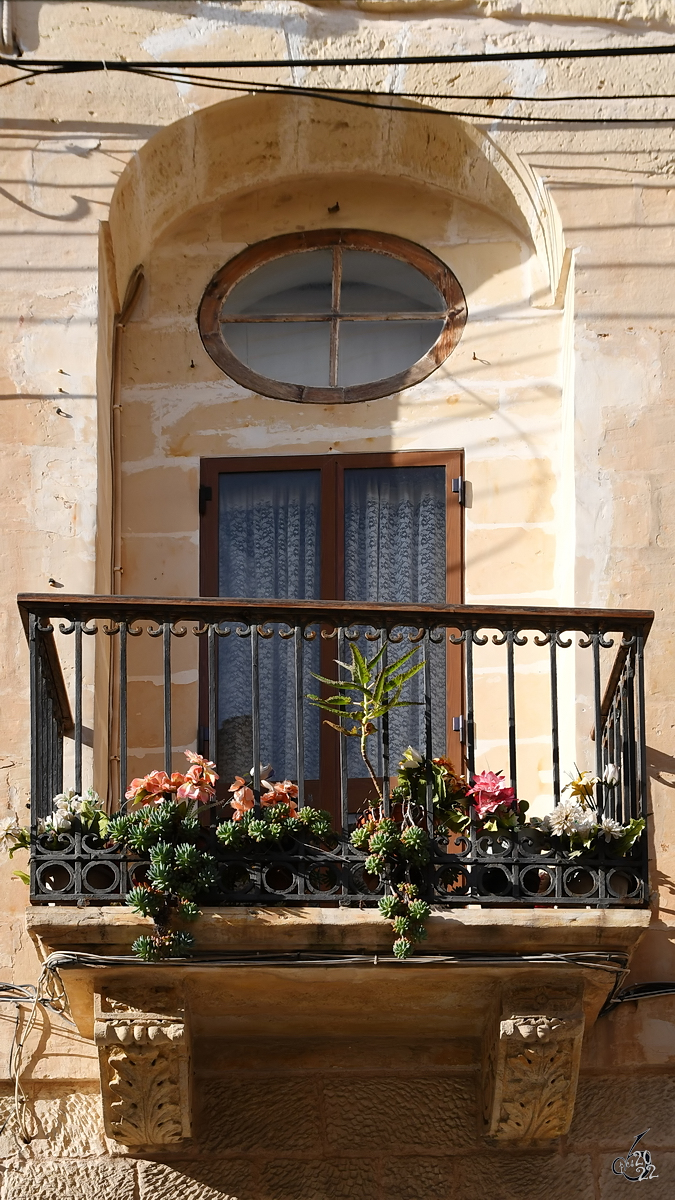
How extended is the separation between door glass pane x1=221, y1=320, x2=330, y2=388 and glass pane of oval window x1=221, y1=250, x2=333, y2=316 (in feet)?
0.24

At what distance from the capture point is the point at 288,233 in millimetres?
8711

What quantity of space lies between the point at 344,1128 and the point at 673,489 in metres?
2.68

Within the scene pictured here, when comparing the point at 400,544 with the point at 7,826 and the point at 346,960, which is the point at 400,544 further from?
the point at 346,960

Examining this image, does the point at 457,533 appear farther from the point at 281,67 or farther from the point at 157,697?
the point at 281,67

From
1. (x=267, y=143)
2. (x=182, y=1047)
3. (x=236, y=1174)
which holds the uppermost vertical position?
(x=267, y=143)

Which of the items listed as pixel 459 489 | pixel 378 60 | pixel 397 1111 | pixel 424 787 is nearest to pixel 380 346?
pixel 459 489

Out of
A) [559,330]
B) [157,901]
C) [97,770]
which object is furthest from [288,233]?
[157,901]

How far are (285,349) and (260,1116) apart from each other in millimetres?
3267

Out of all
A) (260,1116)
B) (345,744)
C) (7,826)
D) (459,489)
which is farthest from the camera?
(459,489)

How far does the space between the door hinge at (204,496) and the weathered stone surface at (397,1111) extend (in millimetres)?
2428

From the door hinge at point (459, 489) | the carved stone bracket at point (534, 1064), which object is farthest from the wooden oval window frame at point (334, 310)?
the carved stone bracket at point (534, 1064)

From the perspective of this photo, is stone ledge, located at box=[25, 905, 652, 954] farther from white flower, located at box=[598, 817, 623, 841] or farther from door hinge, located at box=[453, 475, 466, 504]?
door hinge, located at box=[453, 475, 466, 504]

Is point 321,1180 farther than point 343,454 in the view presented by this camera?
No

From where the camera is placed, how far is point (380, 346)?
27.9 ft
